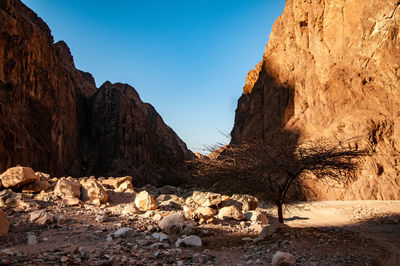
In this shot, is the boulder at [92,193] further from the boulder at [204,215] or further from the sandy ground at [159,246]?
the boulder at [204,215]

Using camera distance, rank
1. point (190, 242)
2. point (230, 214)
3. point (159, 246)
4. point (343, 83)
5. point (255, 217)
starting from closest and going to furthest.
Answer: point (159, 246) → point (190, 242) → point (230, 214) → point (255, 217) → point (343, 83)

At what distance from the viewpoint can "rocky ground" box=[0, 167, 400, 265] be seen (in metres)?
4.04

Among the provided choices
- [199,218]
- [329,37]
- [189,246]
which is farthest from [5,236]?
[329,37]

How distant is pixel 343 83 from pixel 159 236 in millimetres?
21650

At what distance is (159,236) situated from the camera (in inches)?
230

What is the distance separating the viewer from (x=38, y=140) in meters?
30.2

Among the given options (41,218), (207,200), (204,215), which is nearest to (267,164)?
(204,215)

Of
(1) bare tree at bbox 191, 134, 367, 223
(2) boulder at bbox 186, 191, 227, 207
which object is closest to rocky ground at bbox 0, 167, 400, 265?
(2) boulder at bbox 186, 191, 227, 207

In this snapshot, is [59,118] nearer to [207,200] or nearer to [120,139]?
[120,139]

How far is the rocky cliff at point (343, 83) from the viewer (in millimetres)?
16734

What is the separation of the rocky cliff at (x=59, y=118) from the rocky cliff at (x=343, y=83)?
83.1 feet

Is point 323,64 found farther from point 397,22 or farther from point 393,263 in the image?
point 393,263

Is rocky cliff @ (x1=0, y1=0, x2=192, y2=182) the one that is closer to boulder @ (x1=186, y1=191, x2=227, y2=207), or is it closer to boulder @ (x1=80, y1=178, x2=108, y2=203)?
boulder @ (x1=80, y1=178, x2=108, y2=203)

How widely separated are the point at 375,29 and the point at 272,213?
17533 millimetres
